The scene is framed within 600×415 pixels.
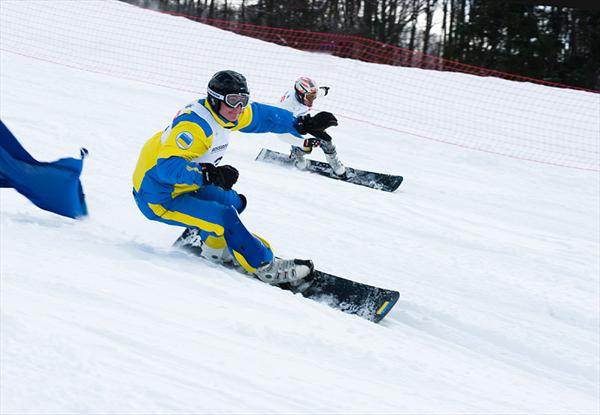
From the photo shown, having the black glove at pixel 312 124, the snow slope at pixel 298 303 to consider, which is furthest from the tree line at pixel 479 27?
the black glove at pixel 312 124

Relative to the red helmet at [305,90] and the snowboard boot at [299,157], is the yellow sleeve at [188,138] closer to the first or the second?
the snowboard boot at [299,157]

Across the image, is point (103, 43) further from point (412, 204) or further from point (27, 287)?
point (27, 287)

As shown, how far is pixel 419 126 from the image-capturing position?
12.1 metres

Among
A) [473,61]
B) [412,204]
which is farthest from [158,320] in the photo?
[473,61]

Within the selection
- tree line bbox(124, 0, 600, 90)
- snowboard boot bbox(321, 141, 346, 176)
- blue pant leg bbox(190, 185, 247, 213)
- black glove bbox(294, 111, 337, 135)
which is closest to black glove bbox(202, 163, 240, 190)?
blue pant leg bbox(190, 185, 247, 213)

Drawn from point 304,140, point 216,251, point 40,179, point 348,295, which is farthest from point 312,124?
point 304,140

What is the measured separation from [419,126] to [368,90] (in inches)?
90.3

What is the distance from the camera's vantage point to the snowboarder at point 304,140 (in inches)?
329

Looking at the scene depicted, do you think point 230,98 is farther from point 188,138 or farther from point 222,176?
point 222,176

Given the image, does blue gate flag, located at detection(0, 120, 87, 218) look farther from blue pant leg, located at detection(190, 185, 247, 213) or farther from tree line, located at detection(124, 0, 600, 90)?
tree line, located at detection(124, 0, 600, 90)

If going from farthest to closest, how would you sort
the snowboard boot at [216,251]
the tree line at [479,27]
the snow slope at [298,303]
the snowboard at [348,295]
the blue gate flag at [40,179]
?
the tree line at [479,27] < the blue gate flag at [40,179] < the snowboard boot at [216,251] < the snowboard at [348,295] < the snow slope at [298,303]

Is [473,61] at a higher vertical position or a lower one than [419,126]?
higher

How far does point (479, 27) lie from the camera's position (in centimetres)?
2412

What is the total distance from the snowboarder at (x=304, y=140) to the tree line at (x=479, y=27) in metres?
16.5
